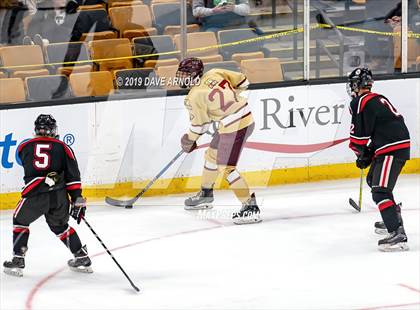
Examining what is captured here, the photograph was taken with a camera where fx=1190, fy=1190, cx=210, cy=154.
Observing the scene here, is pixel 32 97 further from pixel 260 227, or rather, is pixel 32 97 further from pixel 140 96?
pixel 260 227

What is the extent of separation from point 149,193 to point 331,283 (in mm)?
2661

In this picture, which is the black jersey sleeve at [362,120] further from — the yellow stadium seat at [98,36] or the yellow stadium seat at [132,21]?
the yellow stadium seat at [98,36]

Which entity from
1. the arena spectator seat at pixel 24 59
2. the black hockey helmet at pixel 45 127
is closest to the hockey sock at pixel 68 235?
the black hockey helmet at pixel 45 127

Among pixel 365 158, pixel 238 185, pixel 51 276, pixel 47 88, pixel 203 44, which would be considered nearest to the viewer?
pixel 51 276

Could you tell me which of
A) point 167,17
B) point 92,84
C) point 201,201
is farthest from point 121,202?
point 167,17

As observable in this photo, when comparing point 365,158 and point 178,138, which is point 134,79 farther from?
point 365,158

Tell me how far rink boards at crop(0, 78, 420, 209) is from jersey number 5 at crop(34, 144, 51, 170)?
171 cm

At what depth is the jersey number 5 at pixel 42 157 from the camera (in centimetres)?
707

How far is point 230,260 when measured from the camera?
7637 mm

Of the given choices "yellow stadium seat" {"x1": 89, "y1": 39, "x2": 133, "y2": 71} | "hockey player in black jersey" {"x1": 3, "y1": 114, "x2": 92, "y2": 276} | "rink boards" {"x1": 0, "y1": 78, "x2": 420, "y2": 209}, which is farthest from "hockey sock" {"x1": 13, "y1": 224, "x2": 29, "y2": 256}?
"yellow stadium seat" {"x1": 89, "y1": 39, "x2": 133, "y2": 71}

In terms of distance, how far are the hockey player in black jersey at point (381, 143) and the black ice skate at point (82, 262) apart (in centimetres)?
188

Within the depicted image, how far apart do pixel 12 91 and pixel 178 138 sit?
1366 mm

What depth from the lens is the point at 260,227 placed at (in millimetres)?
8500

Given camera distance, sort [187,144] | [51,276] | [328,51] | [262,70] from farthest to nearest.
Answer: [328,51] < [262,70] < [187,144] < [51,276]
